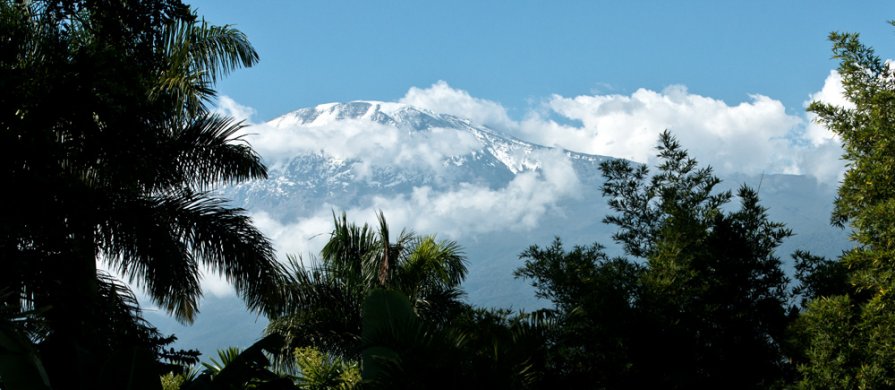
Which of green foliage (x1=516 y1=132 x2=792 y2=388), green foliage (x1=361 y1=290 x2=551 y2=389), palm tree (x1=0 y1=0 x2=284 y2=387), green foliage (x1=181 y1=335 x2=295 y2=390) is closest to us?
green foliage (x1=181 y1=335 x2=295 y2=390)

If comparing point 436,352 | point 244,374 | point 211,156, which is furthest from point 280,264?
point 244,374

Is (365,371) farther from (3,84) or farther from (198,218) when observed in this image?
(3,84)

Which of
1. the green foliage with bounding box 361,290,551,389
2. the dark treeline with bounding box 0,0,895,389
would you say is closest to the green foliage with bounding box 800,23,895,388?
the dark treeline with bounding box 0,0,895,389

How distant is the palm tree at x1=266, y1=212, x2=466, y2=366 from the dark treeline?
6.93 feet

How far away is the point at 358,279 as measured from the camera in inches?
664

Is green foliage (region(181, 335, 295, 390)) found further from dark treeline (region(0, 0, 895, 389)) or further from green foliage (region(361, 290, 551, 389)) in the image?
green foliage (region(361, 290, 551, 389))

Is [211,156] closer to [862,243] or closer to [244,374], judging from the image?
[244,374]

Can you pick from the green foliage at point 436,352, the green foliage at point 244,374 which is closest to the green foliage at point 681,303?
the green foliage at point 436,352

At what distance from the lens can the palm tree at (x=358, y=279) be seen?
53.1 ft

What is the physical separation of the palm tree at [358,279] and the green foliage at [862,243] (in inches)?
305

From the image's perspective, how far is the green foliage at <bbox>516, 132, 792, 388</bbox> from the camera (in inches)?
402

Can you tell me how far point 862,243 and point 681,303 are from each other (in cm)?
234

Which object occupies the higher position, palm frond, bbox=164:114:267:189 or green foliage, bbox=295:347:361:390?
palm frond, bbox=164:114:267:189

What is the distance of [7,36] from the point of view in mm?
8578
